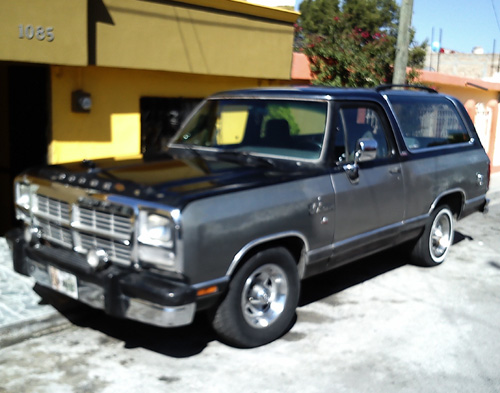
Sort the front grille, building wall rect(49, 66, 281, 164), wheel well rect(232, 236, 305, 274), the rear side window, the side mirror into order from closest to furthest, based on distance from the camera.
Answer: the front grille
wheel well rect(232, 236, 305, 274)
the side mirror
the rear side window
building wall rect(49, 66, 281, 164)

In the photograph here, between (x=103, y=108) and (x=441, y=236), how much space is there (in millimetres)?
4568

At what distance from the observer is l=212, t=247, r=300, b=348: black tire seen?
14.7ft

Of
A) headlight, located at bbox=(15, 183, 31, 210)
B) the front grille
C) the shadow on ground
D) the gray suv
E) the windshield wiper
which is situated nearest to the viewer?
the gray suv

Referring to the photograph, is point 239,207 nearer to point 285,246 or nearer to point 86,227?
point 285,246

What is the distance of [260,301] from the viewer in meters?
4.76

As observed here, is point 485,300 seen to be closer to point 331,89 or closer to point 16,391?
point 331,89

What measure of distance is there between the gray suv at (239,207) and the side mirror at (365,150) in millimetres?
12

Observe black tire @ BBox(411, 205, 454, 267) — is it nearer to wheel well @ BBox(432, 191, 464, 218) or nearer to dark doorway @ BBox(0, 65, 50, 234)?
wheel well @ BBox(432, 191, 464, 218)

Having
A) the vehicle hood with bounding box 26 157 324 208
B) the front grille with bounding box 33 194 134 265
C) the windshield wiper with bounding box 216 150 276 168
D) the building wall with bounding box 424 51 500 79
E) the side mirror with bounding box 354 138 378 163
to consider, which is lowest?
the front grille with bounding box 33 194 134 265

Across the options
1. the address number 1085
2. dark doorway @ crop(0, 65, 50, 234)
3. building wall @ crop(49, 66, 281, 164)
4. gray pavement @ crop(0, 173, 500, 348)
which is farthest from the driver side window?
dark doorway @ crop(0, 65, 50, 234)

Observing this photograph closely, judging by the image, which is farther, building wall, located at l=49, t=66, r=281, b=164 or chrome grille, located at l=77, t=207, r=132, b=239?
building wall, located at l=49, t=66, r=281, b=164

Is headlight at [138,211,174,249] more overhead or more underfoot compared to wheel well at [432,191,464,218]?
more overhead

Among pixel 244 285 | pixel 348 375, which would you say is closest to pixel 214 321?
pixel 244 285

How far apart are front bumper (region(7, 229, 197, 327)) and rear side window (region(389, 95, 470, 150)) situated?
333 cm
